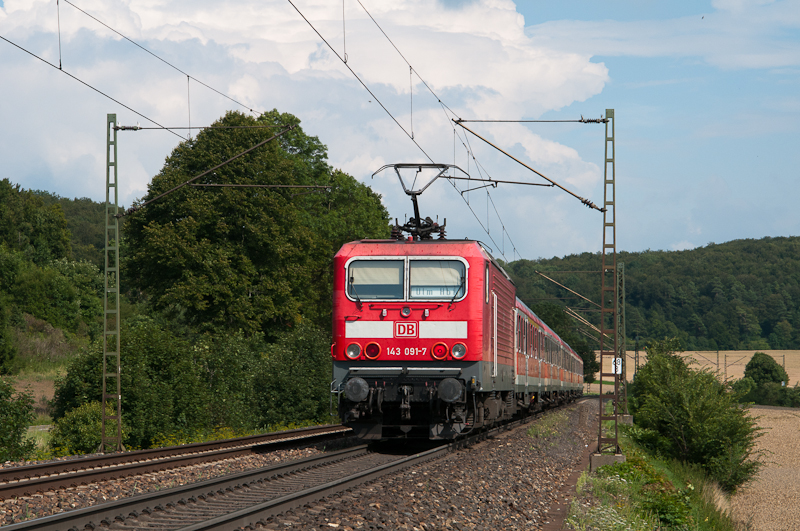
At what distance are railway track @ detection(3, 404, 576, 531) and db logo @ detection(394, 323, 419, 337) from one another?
2.16 metres

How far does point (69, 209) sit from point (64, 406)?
9360 centimetres

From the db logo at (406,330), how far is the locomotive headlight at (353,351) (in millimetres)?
727

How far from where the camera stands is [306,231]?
132 ft

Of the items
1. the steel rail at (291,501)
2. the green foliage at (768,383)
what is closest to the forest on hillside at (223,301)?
the steel rail at (291,501)

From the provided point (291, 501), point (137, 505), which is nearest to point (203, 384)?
point (137, 505)

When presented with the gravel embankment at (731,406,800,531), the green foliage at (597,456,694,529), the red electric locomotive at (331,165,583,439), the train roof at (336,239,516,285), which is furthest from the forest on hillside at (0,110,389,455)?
the gravel embankment at (731,406,800,531)

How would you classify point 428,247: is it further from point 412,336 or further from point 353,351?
point 353,351

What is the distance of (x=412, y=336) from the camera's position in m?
14.2

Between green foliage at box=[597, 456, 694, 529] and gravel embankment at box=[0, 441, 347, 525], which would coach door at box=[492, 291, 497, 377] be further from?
gravel embankment at box=[0, 441, 347, 525]

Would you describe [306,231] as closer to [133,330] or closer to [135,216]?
[135,216]

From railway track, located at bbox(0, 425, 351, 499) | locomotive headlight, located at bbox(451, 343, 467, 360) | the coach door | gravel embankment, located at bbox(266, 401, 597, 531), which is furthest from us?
the coach door

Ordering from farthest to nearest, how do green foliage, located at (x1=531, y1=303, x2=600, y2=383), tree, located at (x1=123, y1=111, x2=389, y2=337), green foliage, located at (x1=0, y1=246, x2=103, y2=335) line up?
green foliage, located at (x1=531, y1=303, x2=600, y2=383), green foliage, located at (x1=0, y1=246, x2=103, y2=335), tree, located at (x1=123, y1=111, x2=389, y2=337)

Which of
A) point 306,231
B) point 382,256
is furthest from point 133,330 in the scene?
point 306,231

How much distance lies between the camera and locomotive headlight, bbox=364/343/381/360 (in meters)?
14.2
